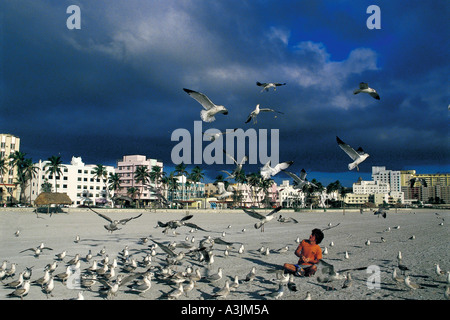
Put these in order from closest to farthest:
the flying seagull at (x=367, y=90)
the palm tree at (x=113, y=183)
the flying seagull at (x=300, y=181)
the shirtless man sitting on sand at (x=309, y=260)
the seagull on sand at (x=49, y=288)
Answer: the seagull on sand at (x=49, y=288) → the shirtless man sitting on sand at (x=309, y=260) → the flying seagull at (x=367, y=90) → the flying seagull at (x=300, y=181) → the palm tree at (x=113, y=183)

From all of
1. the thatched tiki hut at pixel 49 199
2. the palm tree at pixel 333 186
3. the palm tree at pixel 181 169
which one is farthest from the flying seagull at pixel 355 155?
the palm tree at pixel 333 186

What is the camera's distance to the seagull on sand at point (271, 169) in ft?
48.2

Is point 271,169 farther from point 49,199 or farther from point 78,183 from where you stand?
point 78,183

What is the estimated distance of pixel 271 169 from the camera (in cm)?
1492

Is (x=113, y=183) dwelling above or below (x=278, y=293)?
above

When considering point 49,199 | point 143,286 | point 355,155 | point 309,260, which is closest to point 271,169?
point 355,155

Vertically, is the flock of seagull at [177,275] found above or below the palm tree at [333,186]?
below

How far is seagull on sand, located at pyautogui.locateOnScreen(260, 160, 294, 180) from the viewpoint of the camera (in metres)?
14.7

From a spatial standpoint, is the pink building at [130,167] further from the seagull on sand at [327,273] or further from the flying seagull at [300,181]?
the seagull on sand at [327,273]

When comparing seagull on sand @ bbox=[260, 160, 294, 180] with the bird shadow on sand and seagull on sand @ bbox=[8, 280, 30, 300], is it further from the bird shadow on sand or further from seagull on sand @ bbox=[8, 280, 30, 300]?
seagull on sand @ bbox=[8, 280, 30, 300]

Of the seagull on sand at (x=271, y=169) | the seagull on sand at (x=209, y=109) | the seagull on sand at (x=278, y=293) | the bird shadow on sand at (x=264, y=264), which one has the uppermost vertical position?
the seagull on sand at (x=209, y=109)

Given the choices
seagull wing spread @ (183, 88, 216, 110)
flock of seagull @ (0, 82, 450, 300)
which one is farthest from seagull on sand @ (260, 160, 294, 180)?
seagull wing spread @ (183, 88, 216, 110)

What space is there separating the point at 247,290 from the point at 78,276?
15.8ft
